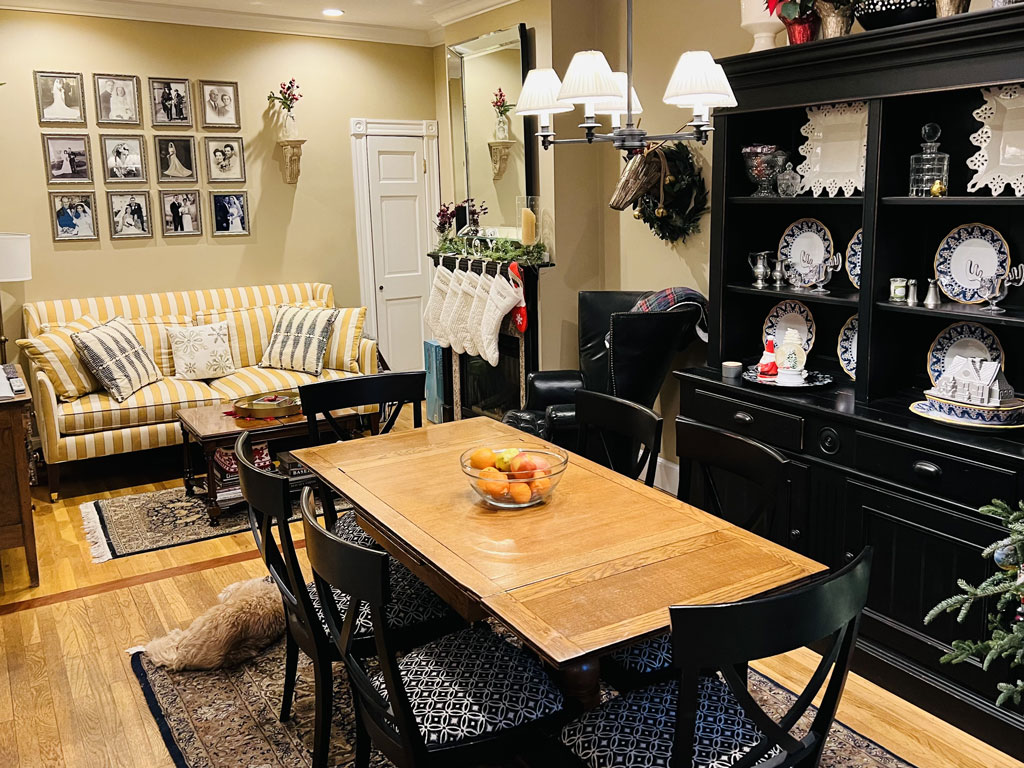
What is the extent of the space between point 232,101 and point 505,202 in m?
2.01

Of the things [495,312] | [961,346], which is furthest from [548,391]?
[961,346]

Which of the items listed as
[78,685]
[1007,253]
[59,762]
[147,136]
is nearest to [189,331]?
[147,136]

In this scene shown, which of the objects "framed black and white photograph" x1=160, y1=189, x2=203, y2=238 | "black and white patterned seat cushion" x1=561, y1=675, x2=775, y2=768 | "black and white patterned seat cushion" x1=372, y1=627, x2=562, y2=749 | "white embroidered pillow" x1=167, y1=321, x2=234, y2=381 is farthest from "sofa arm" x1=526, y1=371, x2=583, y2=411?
"framed black and white photograph" x1=160, y1=189, x2=203, y2=238

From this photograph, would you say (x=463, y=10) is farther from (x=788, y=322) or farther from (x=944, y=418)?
(x=944, y=418)

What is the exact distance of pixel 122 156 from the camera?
5543 millimetres

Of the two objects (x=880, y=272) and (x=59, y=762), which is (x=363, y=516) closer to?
(x=59, y=762)

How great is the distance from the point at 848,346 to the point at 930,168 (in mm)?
807

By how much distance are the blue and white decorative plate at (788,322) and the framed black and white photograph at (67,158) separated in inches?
165

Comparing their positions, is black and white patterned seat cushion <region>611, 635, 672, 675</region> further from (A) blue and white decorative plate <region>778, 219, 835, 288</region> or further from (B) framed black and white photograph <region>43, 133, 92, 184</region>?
(B) framed black and white photograph <region>43, 133, 92, 184</region>

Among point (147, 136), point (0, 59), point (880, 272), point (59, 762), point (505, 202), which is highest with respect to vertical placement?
point (0, 59)

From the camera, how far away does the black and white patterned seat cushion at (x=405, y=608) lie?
240 cm

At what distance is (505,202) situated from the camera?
5.40m

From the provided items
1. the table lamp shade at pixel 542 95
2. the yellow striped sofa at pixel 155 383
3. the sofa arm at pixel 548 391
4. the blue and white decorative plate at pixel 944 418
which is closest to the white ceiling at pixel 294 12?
the yellow striped sofa at pixel 155 383

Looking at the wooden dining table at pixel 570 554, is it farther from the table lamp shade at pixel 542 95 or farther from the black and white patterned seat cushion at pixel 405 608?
the table lamp shade at pixel 542 95
